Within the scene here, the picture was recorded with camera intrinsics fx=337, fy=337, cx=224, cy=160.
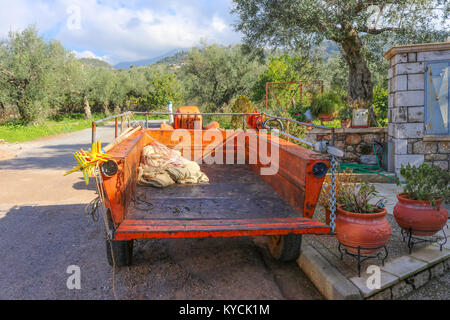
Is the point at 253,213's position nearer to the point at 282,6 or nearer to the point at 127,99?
the point at 282,6

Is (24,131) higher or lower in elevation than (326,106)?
lower

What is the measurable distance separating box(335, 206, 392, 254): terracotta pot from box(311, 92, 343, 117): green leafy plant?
625 cm

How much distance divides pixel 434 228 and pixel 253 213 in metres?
1.92

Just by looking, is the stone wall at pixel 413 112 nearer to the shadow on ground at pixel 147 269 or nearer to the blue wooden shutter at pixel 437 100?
the blue wooden shutter at pixel 437 100

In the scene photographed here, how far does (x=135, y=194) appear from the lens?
3822mm

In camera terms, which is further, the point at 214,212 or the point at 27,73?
the point at 27,73

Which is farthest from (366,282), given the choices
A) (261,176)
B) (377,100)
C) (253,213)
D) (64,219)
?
(377,100)

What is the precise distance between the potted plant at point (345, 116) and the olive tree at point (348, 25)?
2601 millimetres

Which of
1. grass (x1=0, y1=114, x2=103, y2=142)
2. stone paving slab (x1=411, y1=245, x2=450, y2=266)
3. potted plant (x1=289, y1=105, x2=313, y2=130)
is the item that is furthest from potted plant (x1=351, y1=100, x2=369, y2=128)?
grass (x1=0, y1=114, x2=103, y2=142)

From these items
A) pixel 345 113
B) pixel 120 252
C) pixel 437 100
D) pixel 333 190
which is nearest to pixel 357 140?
pixel 345 113

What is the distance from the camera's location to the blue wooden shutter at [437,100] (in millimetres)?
6426

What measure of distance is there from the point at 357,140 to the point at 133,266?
649 centimetres

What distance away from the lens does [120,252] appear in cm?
327

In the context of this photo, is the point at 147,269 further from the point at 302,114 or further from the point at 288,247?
the point at 302,114
